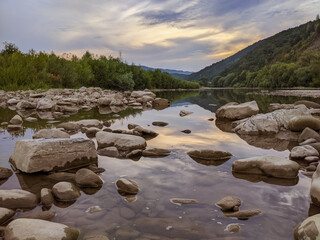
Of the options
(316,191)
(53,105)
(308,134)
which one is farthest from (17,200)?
(53,105)

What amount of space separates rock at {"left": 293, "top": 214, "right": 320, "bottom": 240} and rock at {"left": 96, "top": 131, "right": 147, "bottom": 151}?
11.7 feet

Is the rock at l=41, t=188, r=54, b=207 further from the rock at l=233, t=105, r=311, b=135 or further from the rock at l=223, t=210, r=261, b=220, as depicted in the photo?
the rock at l=233, t=105, r=311, b=135

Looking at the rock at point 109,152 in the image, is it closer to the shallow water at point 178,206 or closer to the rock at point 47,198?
the shallow water at point 178,206

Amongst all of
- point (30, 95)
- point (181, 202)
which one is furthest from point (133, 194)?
point (30, 95)

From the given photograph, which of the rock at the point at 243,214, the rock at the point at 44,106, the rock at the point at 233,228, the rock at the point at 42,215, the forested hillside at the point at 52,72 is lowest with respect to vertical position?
the rock at the point at 233,228

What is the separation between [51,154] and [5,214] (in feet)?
4.83

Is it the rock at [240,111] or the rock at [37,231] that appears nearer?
the rock at [37,231]

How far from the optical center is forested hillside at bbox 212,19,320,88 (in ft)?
210

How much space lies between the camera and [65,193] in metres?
3.21

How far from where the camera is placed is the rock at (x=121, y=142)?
548 centimetres

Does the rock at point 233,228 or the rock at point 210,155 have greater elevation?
the rock at point 210,155

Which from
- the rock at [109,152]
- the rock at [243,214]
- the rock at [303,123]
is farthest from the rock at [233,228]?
the rock at [303,123]

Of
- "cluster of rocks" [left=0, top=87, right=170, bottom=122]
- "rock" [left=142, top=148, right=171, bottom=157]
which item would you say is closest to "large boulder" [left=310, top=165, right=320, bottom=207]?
"rock" [left=142, top=148, right=171, bottom=157]

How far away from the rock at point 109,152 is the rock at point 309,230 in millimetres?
3383
